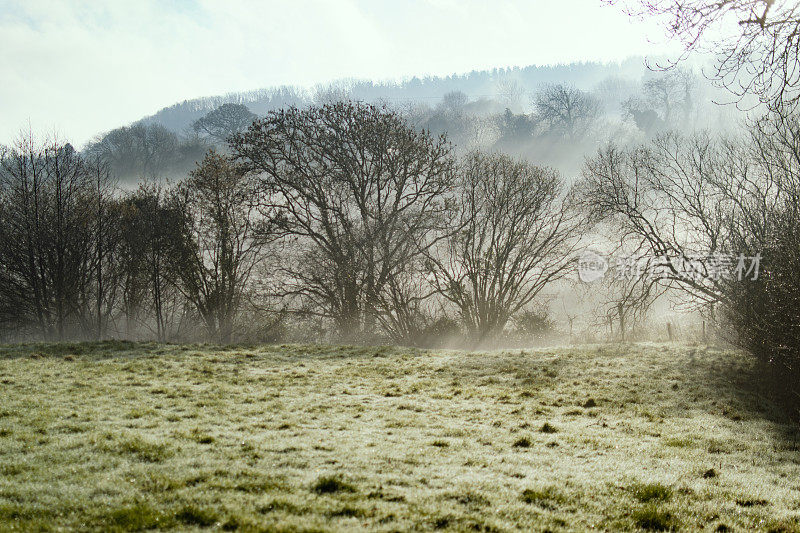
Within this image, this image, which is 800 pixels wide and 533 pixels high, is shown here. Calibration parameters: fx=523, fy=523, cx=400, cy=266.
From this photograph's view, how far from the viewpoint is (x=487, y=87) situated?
123562mm

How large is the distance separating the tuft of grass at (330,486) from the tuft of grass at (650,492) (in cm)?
337

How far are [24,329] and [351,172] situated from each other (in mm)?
19922

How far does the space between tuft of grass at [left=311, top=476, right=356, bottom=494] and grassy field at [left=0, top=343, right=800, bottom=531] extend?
0.07 ft

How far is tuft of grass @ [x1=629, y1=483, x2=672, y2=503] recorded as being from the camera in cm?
607

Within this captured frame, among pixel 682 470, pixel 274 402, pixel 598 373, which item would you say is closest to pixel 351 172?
pixel 598 373

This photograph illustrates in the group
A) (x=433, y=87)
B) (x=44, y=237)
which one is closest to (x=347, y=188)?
(x=44, y=237)

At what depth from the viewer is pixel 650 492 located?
245 inches

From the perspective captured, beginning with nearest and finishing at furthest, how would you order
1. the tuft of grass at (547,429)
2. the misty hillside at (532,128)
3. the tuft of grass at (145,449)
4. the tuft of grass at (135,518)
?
the tuft of grass at (135,518), the tuft of grass at (145,449), the tuft of grass at (547,429), the misty hillside at (532,128)

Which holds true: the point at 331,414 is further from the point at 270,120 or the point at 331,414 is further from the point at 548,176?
the point at 548,176

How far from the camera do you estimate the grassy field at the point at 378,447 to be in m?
4.90

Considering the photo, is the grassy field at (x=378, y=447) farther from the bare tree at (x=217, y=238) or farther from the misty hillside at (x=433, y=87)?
the misty hillside at (x=433, y=87)

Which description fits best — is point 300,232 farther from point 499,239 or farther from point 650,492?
point 650,492

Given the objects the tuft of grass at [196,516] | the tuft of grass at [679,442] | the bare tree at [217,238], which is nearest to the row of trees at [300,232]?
the bare tree at [217,238]

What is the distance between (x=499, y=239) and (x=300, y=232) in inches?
430
